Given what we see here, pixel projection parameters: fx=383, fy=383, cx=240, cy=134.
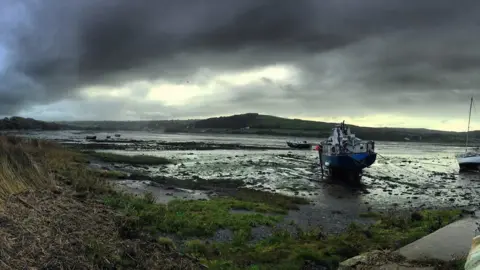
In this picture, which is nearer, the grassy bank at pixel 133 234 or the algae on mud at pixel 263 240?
the grassy bank at pixel 133 234

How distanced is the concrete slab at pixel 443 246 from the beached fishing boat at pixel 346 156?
2790 centimetres

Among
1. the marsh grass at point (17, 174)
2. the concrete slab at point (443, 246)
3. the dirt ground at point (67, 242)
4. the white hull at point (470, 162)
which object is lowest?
the white hull at point (470, 162)

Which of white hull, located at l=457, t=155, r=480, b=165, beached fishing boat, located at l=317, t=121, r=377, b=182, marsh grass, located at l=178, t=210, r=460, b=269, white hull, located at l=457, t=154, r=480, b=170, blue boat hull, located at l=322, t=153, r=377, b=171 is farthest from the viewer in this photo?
white hull, located at l=457, t=154, r=480, b=170

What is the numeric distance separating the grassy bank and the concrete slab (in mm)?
1231

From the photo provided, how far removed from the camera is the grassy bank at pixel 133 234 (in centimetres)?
774

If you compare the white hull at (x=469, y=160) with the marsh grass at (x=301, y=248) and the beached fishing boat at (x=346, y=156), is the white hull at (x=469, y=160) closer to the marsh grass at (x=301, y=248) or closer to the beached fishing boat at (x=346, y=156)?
the beached fishing boat at (x=346, y=156)

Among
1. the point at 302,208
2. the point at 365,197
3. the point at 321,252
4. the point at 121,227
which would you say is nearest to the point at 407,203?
the point at 365,197

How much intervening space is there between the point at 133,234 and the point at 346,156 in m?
32.7

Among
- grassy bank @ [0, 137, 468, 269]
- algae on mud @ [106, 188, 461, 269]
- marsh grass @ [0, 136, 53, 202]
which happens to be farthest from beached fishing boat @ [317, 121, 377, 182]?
marsh grass @ [0, 136, 53, 202]

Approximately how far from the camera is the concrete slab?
8.64 meters

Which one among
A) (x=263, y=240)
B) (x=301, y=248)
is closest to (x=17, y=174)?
(x=263, y=240)

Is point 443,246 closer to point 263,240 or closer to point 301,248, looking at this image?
point 301,248

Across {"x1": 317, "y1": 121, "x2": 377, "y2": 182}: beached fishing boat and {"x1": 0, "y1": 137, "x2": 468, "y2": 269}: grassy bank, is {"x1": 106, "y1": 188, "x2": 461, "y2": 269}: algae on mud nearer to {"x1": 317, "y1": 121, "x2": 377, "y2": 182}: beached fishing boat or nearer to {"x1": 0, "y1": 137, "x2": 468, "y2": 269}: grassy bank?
{"x1": 0, "y1": 137, "x2": 468, "y2": 269}: grassy bank

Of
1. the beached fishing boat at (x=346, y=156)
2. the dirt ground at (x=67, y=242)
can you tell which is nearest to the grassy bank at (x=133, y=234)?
the dirt ground at (x=67, y=242)
